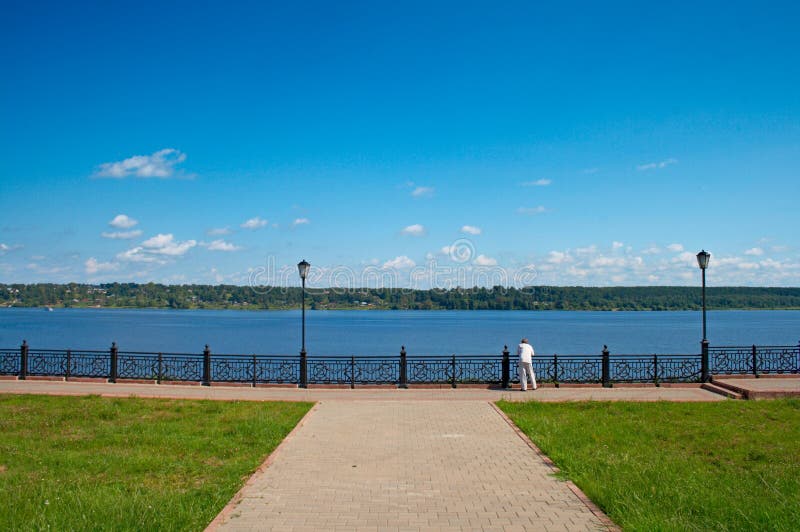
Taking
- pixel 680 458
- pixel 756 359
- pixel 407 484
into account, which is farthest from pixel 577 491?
pixel 756 359

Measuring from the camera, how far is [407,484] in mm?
8211

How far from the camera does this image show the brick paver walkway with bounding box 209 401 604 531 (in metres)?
6.70

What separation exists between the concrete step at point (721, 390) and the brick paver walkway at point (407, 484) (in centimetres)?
772

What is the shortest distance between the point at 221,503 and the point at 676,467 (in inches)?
252

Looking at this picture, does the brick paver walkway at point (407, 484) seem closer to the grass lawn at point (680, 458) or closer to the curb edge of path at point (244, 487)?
the curb edge of path at point (244, 487)

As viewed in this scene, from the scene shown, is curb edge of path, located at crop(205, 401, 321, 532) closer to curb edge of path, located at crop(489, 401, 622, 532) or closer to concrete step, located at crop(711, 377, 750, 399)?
curb edge of path, located at crop(489, 401, 622, 532)

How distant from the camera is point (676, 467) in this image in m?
8.86

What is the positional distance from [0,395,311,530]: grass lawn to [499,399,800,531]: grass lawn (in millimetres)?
4888

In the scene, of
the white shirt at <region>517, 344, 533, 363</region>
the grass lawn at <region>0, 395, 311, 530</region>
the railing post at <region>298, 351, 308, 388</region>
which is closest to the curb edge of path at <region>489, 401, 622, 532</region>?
the grass lawn at <region>0, 395, 311, 530</region>

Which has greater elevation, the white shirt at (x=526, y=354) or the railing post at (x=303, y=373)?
the white shirt at (x=526, y=354)

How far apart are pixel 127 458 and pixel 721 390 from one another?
51.0ft

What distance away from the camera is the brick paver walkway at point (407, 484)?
22.0ft

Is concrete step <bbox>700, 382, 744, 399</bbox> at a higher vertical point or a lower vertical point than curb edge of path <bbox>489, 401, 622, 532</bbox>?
lower

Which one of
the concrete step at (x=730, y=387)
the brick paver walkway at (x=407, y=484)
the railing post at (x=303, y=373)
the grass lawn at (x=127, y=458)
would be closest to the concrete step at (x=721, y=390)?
the concrete step at (x=730, y=387)
